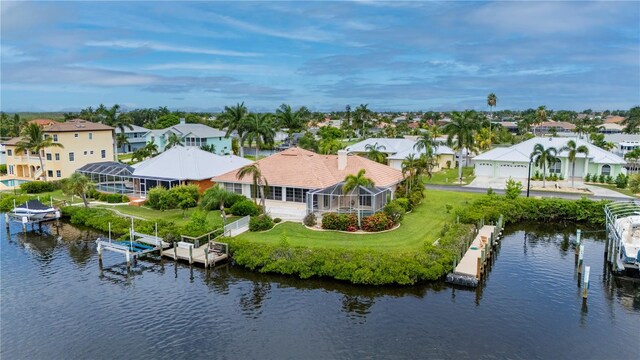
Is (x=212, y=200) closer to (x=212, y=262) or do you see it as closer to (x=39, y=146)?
(x=212, y=262)

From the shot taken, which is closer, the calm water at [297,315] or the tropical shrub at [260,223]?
the calm water at [297,315]

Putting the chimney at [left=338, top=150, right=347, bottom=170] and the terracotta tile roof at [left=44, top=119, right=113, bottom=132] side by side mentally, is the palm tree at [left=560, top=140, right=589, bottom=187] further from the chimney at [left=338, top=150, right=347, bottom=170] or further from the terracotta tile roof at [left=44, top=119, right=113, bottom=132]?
the terracotta tile roof at [left=44, top=119, right=113, bottom=132]

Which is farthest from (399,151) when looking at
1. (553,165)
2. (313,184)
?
(313,184)

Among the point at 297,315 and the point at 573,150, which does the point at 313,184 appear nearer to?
the point at 297,315

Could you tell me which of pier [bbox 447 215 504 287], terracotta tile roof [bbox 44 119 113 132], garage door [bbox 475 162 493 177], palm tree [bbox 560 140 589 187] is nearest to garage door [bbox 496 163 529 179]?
garage door [bbox 475 162 493 177]

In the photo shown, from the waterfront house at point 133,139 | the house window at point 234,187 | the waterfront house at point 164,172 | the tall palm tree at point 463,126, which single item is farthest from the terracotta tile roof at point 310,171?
the waterfront house at point 133,139

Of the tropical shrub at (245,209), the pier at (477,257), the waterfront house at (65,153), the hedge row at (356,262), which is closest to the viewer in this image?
the hedge row at (356,262)

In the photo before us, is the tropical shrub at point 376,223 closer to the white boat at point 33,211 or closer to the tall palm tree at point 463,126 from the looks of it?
the tall palm tree at point 463,126
